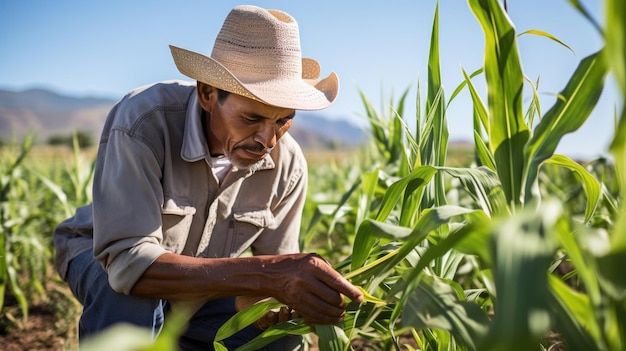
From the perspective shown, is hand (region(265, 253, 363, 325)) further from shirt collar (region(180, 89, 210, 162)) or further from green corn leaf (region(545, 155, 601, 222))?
shirt collar (region(180, 89, 210, 162))

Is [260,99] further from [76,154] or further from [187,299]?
[76,154]

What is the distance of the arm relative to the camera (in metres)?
0.97

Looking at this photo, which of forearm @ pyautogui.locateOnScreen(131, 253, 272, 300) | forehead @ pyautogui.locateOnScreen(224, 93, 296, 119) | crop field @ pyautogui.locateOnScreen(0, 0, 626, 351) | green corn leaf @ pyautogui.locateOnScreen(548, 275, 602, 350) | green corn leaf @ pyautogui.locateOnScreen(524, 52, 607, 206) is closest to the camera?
crop field @ pyautogui.locateOnScreen(0, 0, 626, 351)

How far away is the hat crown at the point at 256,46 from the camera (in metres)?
1.40

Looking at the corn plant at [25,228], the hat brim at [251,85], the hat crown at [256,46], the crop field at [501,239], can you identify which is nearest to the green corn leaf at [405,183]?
the crop field at [501,239]

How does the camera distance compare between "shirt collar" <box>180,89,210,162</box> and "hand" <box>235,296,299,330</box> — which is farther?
"shirt collar" <box>180,89,210,162</box>

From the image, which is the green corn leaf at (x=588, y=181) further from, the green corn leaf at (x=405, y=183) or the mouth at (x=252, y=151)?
the mouth at (x=252, y=151)

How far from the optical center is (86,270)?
153 cm

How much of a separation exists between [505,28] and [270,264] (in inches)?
20.7

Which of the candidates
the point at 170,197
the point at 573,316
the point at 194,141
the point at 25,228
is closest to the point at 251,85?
the point at 194,141

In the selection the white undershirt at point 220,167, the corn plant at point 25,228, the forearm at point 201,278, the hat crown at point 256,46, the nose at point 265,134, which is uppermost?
the hat crown at point 256,46

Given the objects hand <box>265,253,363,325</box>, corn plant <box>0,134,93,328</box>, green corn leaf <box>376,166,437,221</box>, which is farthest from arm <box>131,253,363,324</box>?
corn plant <box>0,134,93,328</box>

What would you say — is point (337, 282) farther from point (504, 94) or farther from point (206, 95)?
point (206, 95)

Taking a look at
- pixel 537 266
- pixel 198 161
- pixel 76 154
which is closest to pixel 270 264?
pixel 198 161
